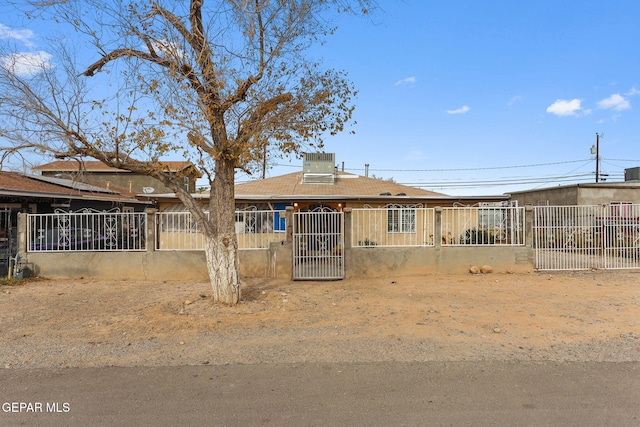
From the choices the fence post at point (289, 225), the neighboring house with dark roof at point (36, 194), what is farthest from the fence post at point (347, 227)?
the neighboring house with dark roof at point (36, 194)

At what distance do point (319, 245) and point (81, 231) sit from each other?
6.47 metres

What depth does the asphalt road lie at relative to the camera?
10.2ft

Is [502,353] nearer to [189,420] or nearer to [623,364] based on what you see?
[623,364]

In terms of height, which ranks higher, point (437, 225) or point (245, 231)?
point (437, 225)

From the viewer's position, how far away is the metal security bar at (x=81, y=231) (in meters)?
10.2

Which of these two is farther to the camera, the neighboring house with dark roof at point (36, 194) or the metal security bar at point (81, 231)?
the neighboring house with dark roof at point (36, 194)

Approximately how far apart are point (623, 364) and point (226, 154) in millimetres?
6073

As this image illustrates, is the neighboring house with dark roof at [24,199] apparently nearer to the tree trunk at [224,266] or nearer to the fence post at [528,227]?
the tree trunk at [224,266]

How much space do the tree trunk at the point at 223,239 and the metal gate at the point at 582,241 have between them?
29.8 ft

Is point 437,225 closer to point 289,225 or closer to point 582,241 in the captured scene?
point 289,225

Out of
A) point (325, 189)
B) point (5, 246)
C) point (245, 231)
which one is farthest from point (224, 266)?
point (325, 189)

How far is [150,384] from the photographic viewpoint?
3.79 meters

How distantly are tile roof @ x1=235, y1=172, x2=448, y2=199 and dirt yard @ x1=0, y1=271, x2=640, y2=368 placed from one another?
7780 millimetres

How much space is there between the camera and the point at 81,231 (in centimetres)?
1036
